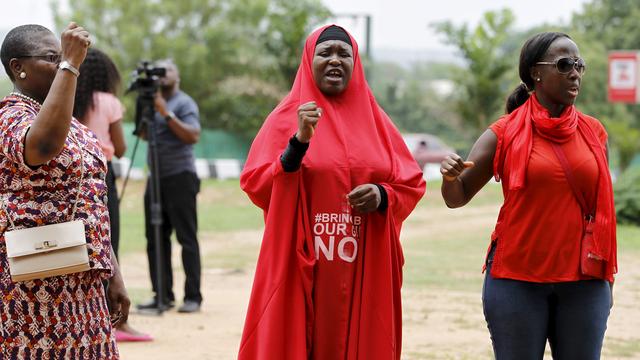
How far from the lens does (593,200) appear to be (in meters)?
4.68

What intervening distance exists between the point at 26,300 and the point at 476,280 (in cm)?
900

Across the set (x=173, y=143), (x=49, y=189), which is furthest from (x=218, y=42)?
(x=49, y=189)

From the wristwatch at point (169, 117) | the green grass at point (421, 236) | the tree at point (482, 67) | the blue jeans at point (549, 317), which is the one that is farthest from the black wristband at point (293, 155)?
the tree at point (482, 67)

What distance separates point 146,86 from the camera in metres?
9.06

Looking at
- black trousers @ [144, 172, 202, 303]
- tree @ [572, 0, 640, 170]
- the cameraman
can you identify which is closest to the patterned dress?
the cameraman

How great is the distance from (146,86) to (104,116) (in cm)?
117

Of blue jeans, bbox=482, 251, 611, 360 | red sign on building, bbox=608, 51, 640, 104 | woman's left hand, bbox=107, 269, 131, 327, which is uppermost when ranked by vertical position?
red sign on building, bbox=608, 51, 640, 104

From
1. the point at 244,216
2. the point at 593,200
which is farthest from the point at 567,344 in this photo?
the point at 244,216

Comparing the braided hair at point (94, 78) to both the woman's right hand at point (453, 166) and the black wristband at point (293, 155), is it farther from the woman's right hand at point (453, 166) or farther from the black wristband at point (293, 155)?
the woman's right hand at point (453, 166)

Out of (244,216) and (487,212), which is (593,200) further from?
(487,212)

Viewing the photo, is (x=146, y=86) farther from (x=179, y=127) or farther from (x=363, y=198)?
(x=363, y=198)

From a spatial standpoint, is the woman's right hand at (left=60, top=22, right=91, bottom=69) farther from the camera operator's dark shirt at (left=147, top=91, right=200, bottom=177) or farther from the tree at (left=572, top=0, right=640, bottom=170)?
the tree at (left=572, top=0, right=640, bottom=170)

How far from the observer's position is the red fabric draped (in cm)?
462

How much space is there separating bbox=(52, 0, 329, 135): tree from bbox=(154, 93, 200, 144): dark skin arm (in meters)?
28.4
